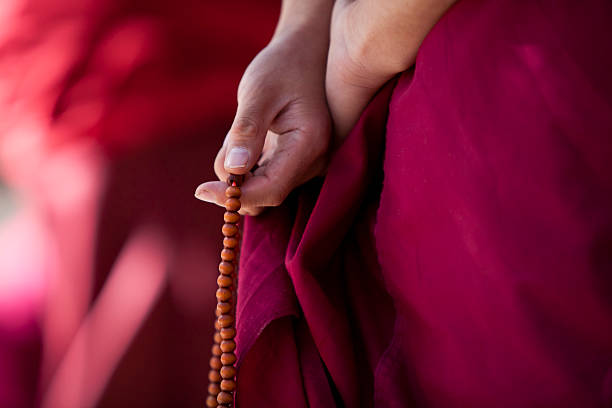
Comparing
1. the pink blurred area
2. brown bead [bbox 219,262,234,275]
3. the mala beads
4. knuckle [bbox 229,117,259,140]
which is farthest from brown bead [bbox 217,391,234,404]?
the pink blurred area

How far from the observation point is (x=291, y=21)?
640 mm

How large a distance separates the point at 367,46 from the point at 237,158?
0.15m

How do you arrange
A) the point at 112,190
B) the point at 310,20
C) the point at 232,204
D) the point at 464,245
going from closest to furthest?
the point at 464,245 → the point at 232,204 → the point at 310,20 → the point at 112,190

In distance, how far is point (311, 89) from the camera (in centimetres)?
55

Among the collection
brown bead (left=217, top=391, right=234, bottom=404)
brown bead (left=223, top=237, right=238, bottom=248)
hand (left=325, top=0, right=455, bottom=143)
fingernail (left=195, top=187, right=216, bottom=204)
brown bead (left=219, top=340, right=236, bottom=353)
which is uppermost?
hand (left=325, top=0, right=455, bottom=143)

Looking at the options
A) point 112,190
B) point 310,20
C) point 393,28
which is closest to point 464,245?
point 393,28

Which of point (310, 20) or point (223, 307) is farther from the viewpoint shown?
point (310, 20)

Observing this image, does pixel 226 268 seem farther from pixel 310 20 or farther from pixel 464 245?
pixel 310 20

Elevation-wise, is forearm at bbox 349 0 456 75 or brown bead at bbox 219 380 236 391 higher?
forearm at bbox 349 0 456 75

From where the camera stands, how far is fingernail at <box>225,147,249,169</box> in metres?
0.47

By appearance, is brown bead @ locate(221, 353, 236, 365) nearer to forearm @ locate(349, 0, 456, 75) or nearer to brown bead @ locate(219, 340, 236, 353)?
brown bead @ locate(219, 340, 236, 353)

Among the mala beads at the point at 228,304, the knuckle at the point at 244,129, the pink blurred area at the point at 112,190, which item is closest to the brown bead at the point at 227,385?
the mala beads at the point at 228,304

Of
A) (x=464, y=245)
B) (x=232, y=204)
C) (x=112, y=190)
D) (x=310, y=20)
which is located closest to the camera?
(x=464, y=245)

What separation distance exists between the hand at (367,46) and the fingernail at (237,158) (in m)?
0.12
